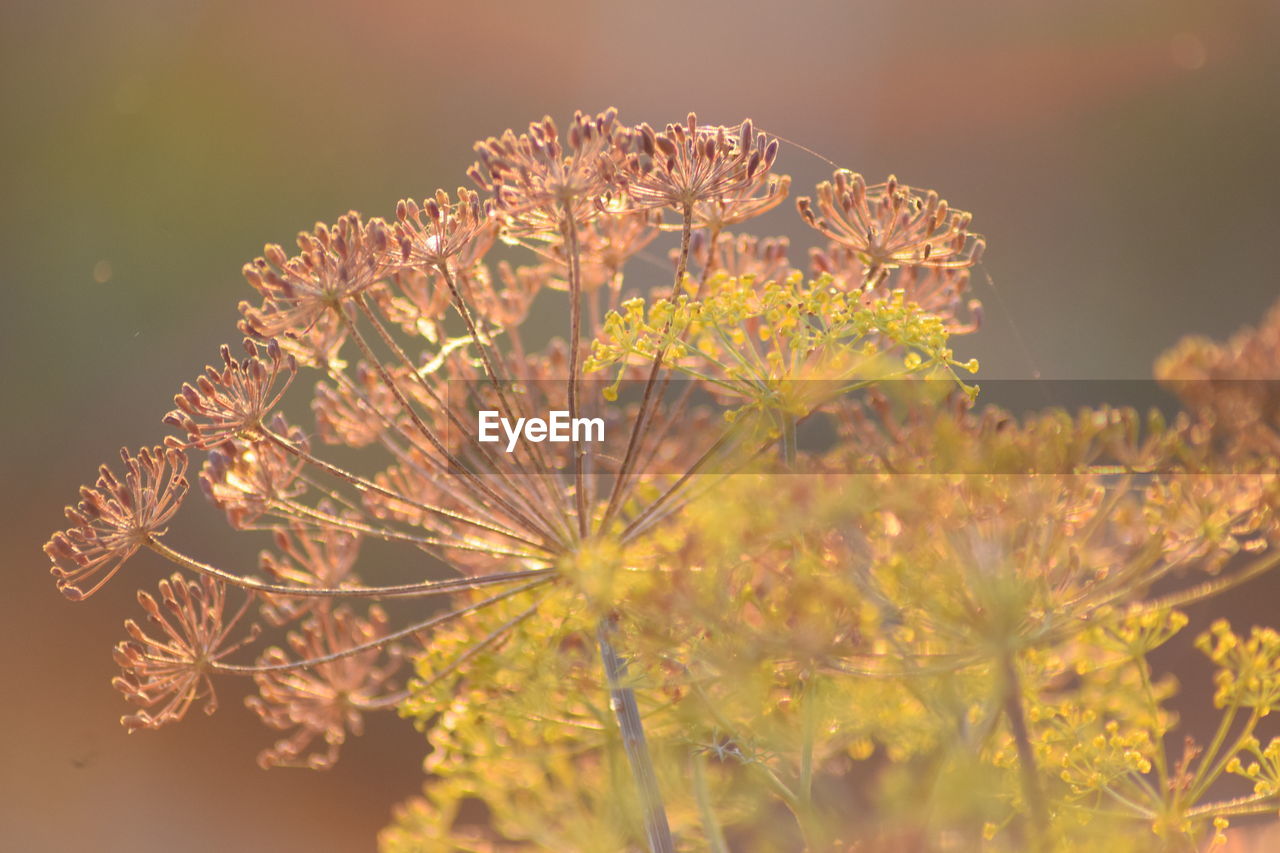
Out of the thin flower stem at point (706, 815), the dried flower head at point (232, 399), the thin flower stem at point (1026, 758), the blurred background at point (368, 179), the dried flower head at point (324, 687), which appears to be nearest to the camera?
the thin flower stem at point (1026, 758)

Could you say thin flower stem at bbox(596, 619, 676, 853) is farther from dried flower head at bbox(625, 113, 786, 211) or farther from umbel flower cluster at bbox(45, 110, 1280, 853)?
dried flower head at bbox(625, 113, 786, 211)

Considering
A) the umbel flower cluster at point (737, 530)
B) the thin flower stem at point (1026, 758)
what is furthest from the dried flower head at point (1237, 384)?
the thin flower stem at point (1026, 758)

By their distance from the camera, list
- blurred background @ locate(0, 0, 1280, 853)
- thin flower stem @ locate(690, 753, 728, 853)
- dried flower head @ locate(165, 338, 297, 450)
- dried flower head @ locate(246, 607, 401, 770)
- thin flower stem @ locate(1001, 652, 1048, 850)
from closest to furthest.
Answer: thin flower stem @ locate(1001, 652, 1048, 850), dried flower head @ locate(165, 338, 297, 450), thin flower stem @ locate(690, 753, 728, 853), dried flower head @ locate(246, 607, 401, 770), blurred background @ locate(0, 0, 1280, 853)

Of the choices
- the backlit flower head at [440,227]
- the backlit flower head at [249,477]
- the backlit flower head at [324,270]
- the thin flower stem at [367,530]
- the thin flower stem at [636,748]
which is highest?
the backlit flower head at [440,227]

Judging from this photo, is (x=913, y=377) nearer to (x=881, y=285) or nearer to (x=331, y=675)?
(x=881, y=285)

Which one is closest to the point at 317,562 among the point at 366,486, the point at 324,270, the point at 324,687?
the point at 324,687

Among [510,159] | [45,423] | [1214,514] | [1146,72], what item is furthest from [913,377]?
[1146,72]

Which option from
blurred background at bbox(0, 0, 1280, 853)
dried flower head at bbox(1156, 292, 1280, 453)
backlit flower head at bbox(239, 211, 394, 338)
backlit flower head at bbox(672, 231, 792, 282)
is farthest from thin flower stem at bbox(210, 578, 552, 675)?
blurred background at bbox(0, 0, 1280, 853)

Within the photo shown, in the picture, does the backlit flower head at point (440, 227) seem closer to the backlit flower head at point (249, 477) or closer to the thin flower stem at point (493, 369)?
the thin flower stem at point (493, 369)
